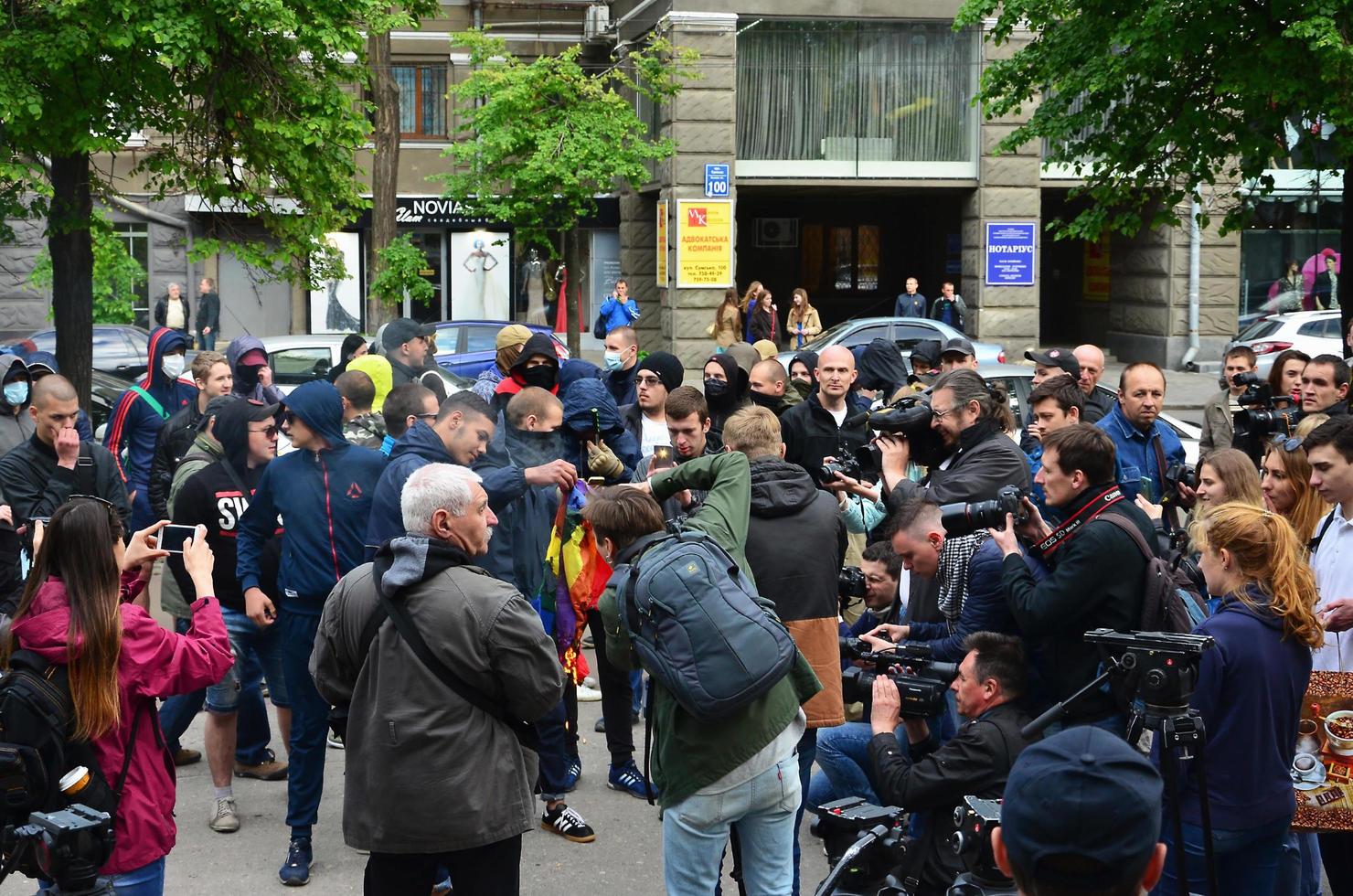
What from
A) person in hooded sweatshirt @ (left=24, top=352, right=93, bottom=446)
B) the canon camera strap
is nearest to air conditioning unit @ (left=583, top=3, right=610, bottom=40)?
person in hooded sweatshirt @ (left=24, top=352, right=93, bottom=446)

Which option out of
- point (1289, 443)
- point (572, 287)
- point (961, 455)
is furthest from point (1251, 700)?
point (572, 287)

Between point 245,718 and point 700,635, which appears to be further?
point 245,718

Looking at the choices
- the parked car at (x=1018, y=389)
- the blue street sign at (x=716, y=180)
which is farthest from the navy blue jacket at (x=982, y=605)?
the blue street sign at (x=716, y=180)

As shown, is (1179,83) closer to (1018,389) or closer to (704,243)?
(1018,389)

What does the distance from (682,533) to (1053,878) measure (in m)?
2.39

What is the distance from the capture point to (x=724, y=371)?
8.93 metres

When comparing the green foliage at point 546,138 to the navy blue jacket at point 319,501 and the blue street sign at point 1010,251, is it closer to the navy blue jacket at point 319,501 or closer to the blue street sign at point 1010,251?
the blue street sign at point 1010,251

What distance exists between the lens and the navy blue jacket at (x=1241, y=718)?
428 centimetres

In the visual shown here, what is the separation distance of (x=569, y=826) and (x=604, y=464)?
1664 mm

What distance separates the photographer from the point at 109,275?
23.2m

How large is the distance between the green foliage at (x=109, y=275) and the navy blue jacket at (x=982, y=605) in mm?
9694

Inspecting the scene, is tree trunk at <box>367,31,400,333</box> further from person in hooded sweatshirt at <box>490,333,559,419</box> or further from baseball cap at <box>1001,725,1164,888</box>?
baseball cap at <box>1001,725,1164,888</box>

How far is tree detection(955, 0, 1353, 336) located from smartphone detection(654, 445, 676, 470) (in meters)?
6.95

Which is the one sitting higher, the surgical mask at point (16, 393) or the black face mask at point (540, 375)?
the black face mask at point (540, 375)
